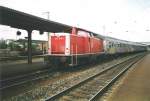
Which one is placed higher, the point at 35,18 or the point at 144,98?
the point at 35,18

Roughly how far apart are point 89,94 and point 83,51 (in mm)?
11739

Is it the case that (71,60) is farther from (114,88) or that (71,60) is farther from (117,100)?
(117,100)

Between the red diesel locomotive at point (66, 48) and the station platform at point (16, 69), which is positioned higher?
the red diesel locomotive at point (66, 48)

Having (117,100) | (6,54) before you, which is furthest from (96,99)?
(6,54)

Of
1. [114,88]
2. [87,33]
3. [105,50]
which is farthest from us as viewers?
[105,50]

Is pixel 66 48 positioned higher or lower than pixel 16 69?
higher

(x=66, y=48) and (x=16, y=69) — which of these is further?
(x=16, y=69)

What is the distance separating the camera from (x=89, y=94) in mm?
11359

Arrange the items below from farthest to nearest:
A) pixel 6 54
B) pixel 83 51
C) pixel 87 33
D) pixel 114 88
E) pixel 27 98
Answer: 1. pixel 6 54
2. pixel 87 33
3. pixel 83 51
4. pixel 114 88
5. pixel 27 98

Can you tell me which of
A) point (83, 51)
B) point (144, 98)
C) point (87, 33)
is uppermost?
point (87, 33)

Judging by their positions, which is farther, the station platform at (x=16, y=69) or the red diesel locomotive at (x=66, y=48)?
the red diesel locomotive at (x=66, y=48)

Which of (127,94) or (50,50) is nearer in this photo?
(127,94)

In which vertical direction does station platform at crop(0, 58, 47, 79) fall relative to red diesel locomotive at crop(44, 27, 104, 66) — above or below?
below

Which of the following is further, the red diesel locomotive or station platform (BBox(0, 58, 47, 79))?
the red diesel locomotive
